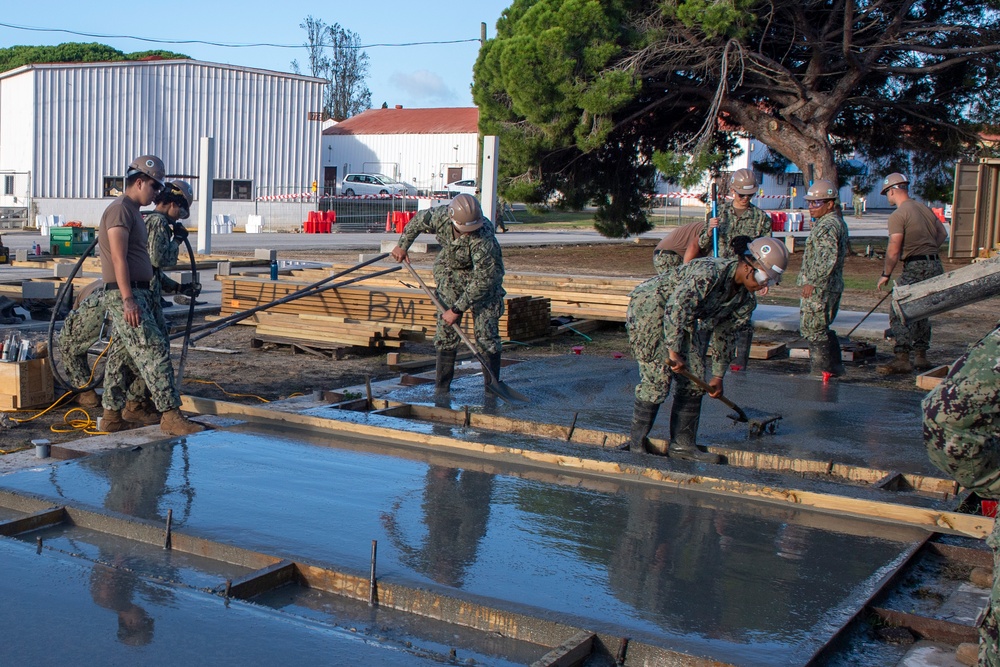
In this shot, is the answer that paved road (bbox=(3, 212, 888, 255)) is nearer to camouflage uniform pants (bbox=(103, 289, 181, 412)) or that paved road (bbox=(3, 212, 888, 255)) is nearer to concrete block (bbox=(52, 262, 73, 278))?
concrete block (bbox=(52, 262, 73, 278))

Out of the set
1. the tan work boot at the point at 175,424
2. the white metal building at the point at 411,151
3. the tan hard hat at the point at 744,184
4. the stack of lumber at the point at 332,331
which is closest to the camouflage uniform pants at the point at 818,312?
the tan hard hat at the point at 744,184

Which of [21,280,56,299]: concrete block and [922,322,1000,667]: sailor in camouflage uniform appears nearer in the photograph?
[922,322,1000,667]: sailor in camouflage uniform

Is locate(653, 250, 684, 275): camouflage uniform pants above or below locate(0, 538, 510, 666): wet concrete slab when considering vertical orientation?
above

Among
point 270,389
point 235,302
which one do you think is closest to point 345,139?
point 235,302

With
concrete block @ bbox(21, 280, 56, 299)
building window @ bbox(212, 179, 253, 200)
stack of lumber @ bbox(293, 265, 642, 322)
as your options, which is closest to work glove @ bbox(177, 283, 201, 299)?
stack of lumber @ bbox(293, 265, 642, 322)

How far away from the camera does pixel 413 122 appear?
5369 centimetres

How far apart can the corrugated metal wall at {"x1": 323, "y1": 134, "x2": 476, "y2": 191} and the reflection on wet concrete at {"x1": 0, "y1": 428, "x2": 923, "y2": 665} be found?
45303mm

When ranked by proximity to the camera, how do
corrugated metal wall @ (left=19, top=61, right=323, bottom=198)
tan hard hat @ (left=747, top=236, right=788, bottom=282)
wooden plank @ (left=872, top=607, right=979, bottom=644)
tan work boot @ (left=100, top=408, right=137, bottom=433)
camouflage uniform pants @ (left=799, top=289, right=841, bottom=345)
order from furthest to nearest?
corrugated metal wall @ (left=19, top=61, right=323, bottom=198) < camouflage uniform pants @ (left=799, top=289, right=841, bottom=345) < tan work boot @ (left=100, top=408, right=137, bottom=433) < tan hard hat @ (left=747, top=236, right=788, bottom=282) < wooden plank @ (left=872, top=607, right=979, bottom=644)

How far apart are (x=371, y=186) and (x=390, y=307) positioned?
37430mm

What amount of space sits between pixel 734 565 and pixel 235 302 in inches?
352

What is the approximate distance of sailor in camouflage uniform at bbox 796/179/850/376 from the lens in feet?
30.1

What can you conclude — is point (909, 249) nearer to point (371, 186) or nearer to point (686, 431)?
point (686, 431)

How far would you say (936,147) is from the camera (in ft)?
72.9

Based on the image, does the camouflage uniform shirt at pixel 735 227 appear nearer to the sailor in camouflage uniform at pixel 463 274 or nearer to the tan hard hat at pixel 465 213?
the sailor in camouflage uniform at pixel 463 274
